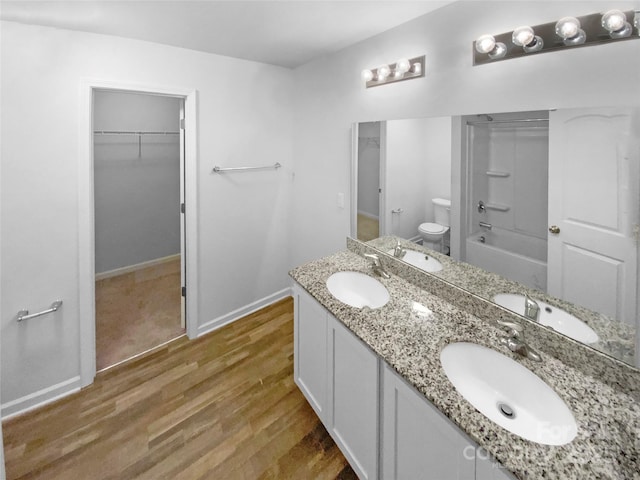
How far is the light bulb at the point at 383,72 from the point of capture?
188 cm

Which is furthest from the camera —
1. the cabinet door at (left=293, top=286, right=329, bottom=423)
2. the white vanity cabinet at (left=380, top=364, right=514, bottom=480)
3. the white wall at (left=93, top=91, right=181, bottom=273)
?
the white wall at (left=93, top=91, right=181, bottom=273)

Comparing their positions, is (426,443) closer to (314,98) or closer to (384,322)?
(384,322)

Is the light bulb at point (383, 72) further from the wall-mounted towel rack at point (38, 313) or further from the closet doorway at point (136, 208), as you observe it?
the wall-mounted towel rack at point (38, 313)

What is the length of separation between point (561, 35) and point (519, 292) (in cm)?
104

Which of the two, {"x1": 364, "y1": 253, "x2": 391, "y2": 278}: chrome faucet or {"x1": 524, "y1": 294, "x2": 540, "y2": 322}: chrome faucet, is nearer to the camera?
{"x1": 524, "y1": 294, "x2": 540, "y2": 322}: chrome faucet

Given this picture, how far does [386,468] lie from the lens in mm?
1233

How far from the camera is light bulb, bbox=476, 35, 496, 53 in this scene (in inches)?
53.3

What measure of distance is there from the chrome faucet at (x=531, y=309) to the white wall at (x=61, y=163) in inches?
89.6

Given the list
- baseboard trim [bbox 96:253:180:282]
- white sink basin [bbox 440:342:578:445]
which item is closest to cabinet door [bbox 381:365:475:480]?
white sink basin [bbox 440:342:578:445]

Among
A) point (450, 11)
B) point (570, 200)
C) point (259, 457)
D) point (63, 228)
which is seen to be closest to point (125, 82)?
point (63, 228)

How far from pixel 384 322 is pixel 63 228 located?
2052mm

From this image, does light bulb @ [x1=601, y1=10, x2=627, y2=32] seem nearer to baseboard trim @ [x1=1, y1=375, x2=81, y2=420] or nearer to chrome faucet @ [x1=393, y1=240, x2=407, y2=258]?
chrome faucet @ [x1=393, y1=240, x2=407, y2=258]

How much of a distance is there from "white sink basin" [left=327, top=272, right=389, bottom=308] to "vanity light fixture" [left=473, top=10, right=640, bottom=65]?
1290mm

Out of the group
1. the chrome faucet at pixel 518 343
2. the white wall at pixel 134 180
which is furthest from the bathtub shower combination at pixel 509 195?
the white wall at pixel 134 180
